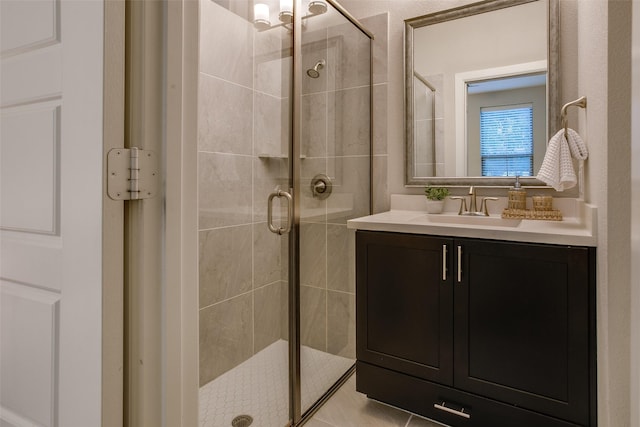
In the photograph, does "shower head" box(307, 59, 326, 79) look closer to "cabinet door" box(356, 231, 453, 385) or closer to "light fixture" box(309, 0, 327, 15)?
"light fixture" box(309, 0, 327, 15)

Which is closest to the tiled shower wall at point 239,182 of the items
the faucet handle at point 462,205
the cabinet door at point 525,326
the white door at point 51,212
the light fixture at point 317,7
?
the light fixture at point 317,7

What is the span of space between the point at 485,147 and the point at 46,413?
206 cm

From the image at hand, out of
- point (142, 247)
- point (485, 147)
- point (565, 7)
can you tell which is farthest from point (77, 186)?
point (565, 7)

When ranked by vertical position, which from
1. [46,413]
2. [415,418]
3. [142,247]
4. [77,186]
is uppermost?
[77,186]

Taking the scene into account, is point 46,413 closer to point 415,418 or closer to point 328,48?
point 415,418

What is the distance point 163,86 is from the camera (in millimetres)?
712

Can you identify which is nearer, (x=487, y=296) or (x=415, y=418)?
(x=487, y=296)

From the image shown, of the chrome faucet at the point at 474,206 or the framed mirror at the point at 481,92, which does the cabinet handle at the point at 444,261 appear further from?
the framed mirror at the point at 481,92

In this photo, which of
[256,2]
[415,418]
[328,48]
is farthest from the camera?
[328,48]

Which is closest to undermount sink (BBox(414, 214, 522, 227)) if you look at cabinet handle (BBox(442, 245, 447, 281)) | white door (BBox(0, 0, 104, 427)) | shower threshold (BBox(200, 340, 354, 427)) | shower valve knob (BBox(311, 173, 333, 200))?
cabinet handle (BBox(442, 245, 447, 281))

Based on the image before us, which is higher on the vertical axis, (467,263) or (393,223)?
(393,223)

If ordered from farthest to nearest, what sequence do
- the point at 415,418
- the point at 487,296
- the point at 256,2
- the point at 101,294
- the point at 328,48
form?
the point at 328,48, the point at 415,418, the point at 256,2, the point at 487,296, the point at 101,294

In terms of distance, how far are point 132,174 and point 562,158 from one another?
5.53ft

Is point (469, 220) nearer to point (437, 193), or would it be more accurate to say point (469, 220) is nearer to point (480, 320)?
point (437, 193)
